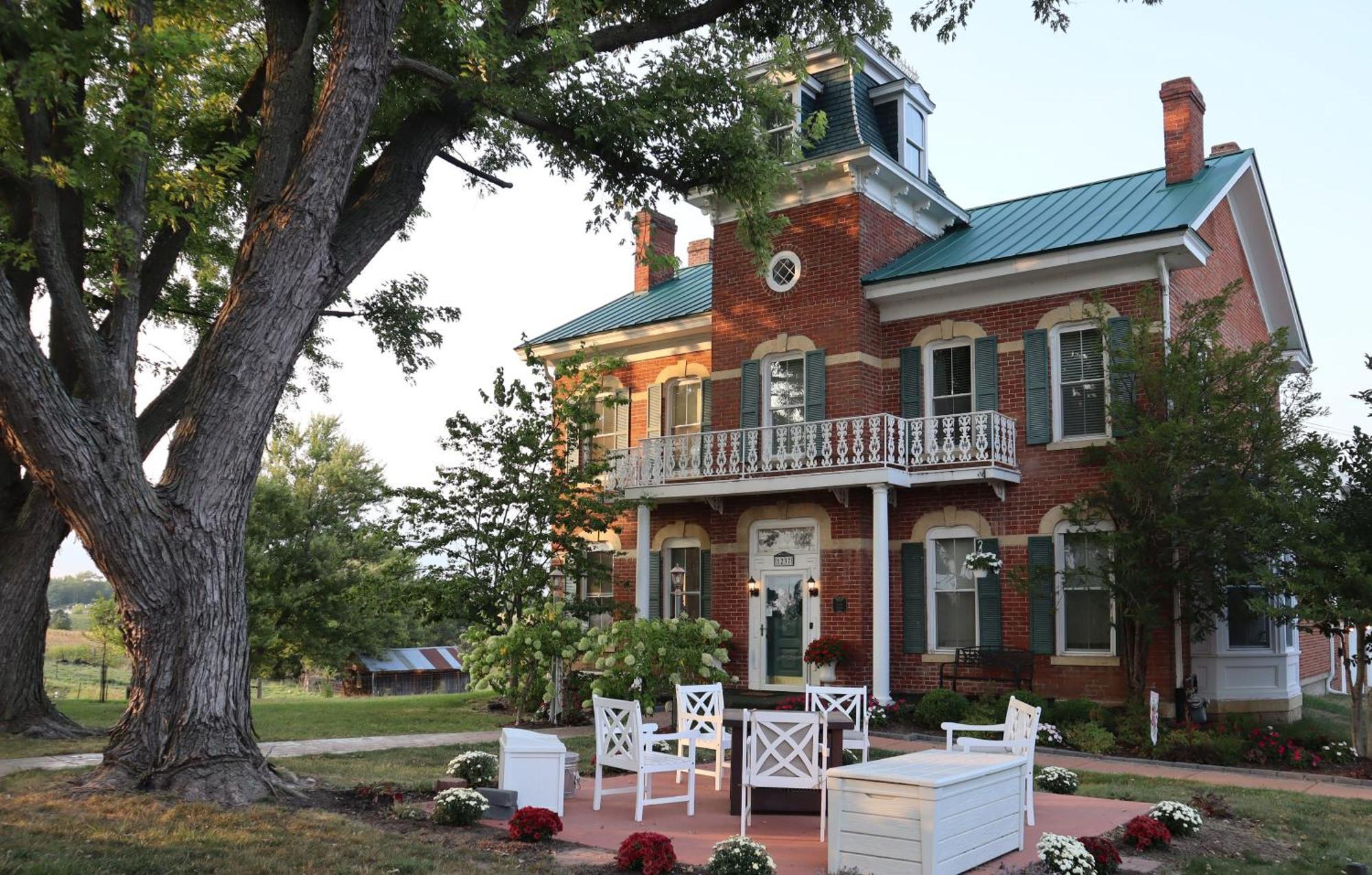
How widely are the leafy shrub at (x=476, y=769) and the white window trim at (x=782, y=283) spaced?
39.2ft

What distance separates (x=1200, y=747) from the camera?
13.5m

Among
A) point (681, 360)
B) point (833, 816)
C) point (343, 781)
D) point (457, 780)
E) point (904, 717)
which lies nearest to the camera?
point (833, 816)

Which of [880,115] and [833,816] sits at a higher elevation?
[880,115]

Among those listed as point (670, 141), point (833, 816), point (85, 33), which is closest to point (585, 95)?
point (670, 141)

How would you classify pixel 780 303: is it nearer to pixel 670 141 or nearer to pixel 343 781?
pixel 670 141

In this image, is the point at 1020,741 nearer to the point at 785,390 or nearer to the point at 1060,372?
the point at 1060,372

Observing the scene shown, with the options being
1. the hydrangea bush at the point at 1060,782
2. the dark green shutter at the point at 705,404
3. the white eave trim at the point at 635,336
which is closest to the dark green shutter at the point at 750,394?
the dark green shutter at the point at 705,404

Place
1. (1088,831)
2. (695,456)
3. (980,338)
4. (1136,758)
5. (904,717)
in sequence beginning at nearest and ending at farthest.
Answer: (1088,831)
(1136,758)
(904,717)
(980,338)
(695,456)

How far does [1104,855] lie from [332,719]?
1274cm

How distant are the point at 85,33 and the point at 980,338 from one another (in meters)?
13.3

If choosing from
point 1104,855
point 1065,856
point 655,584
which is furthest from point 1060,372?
point 1065,856

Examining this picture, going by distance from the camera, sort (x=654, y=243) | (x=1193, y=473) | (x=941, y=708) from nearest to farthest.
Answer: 1. (x=1193, y=473)
2. (x=941, y=708)
3. (x=654, y=243)

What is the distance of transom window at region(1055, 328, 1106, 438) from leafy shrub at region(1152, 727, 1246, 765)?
4.65m

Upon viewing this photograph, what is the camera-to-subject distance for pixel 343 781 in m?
9.68
